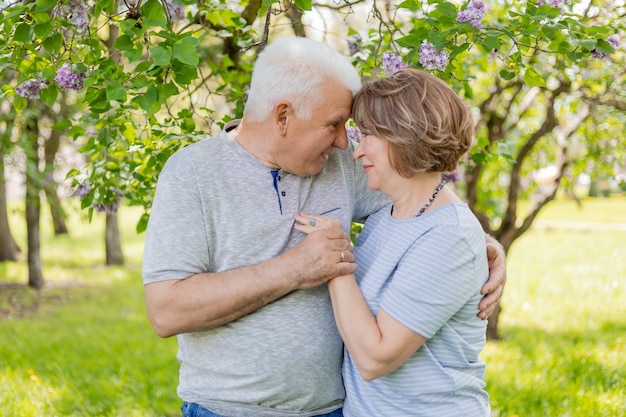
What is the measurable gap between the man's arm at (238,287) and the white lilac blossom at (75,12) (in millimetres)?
1226

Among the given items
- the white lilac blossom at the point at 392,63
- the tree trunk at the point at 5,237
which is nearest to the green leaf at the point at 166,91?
the white lilac blossom at the point at 392,63

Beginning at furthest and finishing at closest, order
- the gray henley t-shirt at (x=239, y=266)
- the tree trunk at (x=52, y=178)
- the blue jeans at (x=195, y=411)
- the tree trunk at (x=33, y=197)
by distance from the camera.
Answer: the tree trunk at (x=52, y=178), the tree trunk at (x=33, y=197), the blue jeans at (x=195, y=411), the gray henley t-shirt at (x=239, y=266)

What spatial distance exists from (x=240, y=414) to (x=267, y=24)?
5.04 feet

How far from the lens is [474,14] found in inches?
102

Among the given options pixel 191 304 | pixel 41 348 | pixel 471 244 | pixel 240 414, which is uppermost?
pixel 471 244

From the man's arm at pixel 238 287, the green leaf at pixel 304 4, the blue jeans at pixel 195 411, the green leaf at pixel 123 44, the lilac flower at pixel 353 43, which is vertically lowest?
the blue jeans at pixel 195 411

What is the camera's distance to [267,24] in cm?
286

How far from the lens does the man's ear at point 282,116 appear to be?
2189 mm

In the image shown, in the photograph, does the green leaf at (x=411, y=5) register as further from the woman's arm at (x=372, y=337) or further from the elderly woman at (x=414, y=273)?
the woman's arm at (x=372, y=337)

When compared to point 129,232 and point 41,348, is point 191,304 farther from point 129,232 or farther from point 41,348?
point 129,232

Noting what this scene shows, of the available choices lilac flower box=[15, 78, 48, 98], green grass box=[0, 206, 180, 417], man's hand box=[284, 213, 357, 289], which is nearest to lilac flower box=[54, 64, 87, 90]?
lilac flower box=[15, 78, 48, 98]

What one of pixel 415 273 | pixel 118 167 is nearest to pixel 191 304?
pixel 415 273

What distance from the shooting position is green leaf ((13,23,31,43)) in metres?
2.52

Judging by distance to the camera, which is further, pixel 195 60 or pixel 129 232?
pixel 129 232
